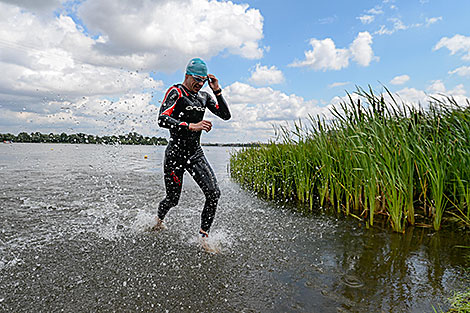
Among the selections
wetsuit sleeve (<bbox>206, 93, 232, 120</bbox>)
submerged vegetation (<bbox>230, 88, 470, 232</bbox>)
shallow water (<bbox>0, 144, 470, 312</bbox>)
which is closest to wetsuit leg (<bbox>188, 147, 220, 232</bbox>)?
shallow water (<bbox>0, 144, 470, 312</bbox>)

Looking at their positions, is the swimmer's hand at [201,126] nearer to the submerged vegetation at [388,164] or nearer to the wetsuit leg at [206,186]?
the wetsuit leg at [206,186]

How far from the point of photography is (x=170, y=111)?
415 cm

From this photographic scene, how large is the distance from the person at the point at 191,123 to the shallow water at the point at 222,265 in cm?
88

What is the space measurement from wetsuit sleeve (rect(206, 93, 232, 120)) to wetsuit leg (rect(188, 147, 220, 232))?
76 cm

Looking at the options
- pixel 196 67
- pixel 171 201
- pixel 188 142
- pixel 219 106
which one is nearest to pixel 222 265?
pixel 171 201

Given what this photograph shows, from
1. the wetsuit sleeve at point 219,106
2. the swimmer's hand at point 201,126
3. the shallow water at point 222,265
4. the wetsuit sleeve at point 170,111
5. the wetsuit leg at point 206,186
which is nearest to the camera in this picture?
the shallow water at point 222,265

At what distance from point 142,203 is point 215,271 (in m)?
4.64

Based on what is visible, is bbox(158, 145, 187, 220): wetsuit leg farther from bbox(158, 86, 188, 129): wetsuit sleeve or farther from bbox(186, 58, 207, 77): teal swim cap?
bbox(186, 58, 207, 77): teal swim cap

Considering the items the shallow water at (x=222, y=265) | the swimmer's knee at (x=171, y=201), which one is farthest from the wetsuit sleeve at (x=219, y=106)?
the shallow water at (x=222, y=265)

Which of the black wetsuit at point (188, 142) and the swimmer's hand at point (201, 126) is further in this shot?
the black wetsuit at point (188, 142)

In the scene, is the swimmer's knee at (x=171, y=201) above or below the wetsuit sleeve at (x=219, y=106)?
below

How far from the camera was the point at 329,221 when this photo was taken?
5.93m

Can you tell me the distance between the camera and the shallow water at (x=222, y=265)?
2932mm

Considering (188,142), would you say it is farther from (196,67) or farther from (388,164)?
(388,164)
